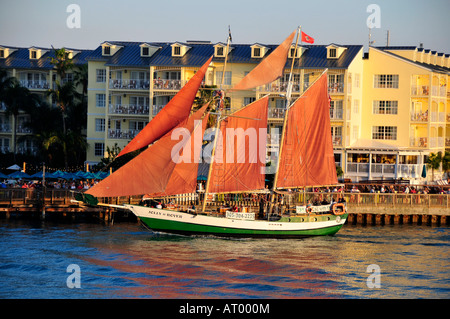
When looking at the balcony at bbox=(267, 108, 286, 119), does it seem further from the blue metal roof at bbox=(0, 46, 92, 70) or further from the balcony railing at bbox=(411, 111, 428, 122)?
the blue metal roof at bbox=(0, 46, 92, 70)

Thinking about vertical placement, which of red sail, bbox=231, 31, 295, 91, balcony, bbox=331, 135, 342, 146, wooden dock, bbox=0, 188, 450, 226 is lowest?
wooden dock, bbox=0, 188, 450, 226

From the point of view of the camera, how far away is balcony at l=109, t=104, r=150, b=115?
266ft

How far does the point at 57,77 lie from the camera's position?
291 ft

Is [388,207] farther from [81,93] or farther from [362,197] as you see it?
[81,93]

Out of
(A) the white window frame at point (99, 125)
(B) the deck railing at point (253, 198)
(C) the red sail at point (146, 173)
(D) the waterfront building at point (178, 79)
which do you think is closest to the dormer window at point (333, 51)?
(D) the waterfront building at point (178, 79)

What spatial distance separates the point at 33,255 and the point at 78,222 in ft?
50.8

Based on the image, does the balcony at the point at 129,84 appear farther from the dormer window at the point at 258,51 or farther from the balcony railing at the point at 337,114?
the balcony railing at the point at 337,114

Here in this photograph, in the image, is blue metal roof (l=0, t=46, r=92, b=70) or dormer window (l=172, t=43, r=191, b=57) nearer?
dormer window (l=172, t=43, r=191, b=57)

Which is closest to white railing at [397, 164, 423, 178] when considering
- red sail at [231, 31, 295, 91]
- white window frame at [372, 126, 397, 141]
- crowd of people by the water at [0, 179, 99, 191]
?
white window frame at [372, 126, 397, 141]

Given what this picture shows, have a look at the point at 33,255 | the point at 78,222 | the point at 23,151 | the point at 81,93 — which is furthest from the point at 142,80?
the point at 33,255

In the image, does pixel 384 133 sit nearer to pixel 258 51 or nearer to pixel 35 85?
pixel 258 51

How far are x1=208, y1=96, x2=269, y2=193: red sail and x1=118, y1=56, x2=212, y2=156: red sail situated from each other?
3455 mm

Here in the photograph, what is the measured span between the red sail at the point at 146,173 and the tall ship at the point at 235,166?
7 cm

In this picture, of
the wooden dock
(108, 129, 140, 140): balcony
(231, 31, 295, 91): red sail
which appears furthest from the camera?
(108, 129, 140, 140): balcony
